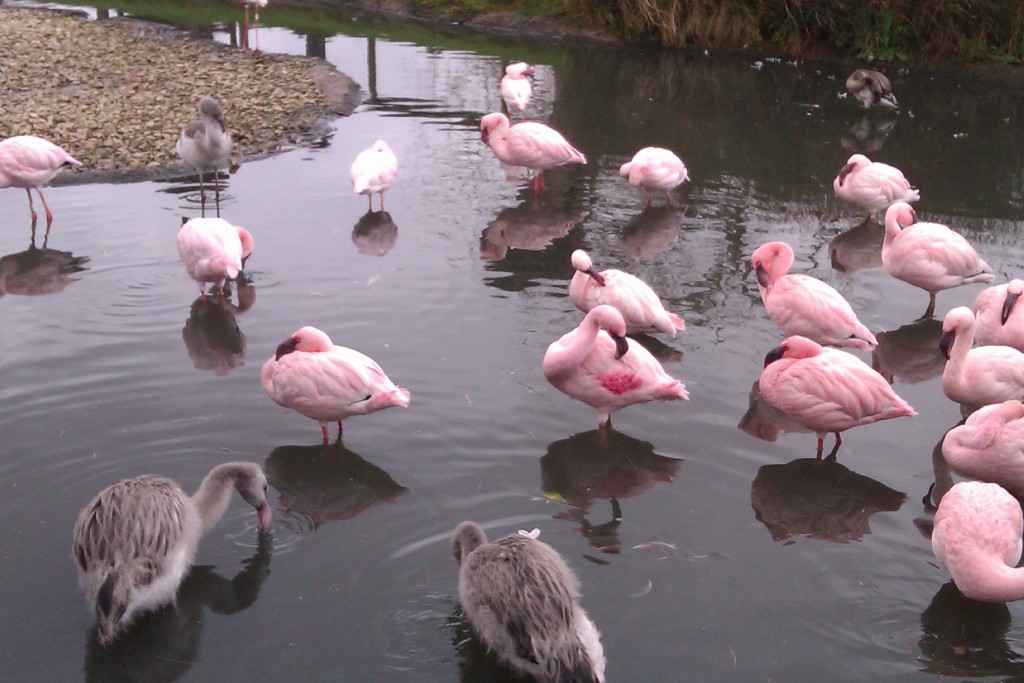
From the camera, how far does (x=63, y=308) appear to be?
7.16m

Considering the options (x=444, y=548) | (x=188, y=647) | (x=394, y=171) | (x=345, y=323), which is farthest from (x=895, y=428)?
(x=394, y=171)

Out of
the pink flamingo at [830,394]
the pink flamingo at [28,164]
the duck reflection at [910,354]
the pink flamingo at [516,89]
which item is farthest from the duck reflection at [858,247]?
the pink flamingo at [28,164]

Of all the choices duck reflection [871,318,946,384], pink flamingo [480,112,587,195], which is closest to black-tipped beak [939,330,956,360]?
duck reflection [871,318,946,384]

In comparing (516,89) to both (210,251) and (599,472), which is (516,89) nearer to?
(210,251)

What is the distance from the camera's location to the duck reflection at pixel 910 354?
21.8 ft

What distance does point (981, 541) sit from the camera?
4277mm

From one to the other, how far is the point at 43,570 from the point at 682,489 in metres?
3.02

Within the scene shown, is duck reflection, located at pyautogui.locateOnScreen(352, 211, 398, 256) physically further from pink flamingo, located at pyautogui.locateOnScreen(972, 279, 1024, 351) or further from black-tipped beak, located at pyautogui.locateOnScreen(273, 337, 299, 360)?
pink flamingo, located at pyautogui.locateOnScreen(972, 279, 1024, 351)

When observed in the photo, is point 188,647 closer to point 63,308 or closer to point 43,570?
point 43,570

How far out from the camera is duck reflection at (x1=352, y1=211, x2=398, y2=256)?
28.0 feet

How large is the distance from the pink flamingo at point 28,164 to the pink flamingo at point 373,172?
265cm

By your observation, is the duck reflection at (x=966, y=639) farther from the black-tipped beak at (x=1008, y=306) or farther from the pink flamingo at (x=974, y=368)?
the black-tipped beak at (x=1008, y=306)

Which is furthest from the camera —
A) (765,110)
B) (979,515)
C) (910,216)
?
(765,110)

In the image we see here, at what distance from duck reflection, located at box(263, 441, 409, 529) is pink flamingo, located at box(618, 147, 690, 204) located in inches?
195
